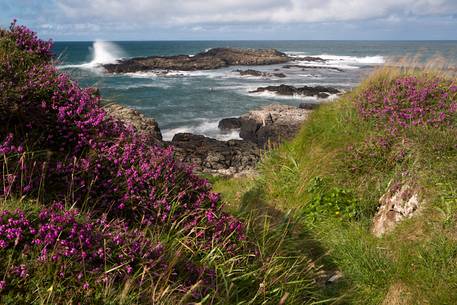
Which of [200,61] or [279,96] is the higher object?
[200,61]

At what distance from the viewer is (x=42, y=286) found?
8.43 feet

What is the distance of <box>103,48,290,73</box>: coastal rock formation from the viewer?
71.1 m

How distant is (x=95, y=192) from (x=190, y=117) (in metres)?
28.7

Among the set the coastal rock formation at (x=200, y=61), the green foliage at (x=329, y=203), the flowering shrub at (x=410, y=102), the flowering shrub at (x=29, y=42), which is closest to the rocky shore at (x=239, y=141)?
the flowering shrub at (x=410, y=102)

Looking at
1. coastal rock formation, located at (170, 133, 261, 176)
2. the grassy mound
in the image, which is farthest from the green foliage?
coastal rock formation, located at (170, 133, 261, 176)

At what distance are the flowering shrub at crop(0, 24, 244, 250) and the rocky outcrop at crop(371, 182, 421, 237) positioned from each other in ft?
9.75

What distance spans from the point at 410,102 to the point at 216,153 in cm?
1324

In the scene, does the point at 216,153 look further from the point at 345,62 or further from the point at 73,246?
the point at 345,62

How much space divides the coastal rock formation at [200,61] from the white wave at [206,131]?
43044 mm

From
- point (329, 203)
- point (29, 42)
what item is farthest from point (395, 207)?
point (29, 42)

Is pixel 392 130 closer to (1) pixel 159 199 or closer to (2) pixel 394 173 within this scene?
(2) pixel 394 173

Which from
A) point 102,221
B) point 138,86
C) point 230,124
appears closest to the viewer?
→ point 102,221

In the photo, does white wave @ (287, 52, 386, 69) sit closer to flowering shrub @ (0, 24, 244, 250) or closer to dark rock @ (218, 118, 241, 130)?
dark rock @ (218, 118, 241, 130)

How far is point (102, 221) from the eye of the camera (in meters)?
3.22
